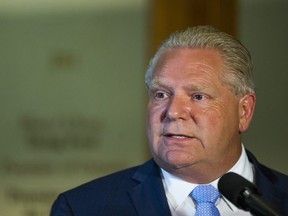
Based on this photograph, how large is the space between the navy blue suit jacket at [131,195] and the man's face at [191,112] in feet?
0.26

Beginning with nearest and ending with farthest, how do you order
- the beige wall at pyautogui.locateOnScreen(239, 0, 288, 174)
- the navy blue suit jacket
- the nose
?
the nose < the navy blue suit jacket < the beige wall at pyautogui.locateOnScreen(239, 0, 288, 174)

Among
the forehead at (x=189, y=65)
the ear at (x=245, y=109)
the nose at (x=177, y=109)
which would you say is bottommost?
the ear at (x=245, y=109)

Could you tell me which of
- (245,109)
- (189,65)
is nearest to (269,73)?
(245,109)

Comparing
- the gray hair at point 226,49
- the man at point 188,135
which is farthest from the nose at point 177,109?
the gray hair at point 226,49

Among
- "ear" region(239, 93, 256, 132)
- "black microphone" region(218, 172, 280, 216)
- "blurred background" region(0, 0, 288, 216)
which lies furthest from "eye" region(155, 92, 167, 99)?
"blurred background" region(0, 0, 288, 216)

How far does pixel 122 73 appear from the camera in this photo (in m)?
3.76

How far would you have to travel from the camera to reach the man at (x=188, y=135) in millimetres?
2146

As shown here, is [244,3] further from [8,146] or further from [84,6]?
[8,146]

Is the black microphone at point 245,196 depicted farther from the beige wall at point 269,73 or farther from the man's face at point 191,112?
the beige wall at point 269,73

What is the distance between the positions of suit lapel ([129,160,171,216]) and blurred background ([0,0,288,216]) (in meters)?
1.40

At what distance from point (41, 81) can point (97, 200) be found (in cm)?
159

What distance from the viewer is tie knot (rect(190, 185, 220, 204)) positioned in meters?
2.21

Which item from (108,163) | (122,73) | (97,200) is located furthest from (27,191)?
(97,200)

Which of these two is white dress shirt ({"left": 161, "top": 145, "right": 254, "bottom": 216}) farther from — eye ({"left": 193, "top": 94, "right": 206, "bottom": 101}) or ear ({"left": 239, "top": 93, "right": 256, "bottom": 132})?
eye ({"left": 193, "top": 94, "right": 206, "bottom": 101})
